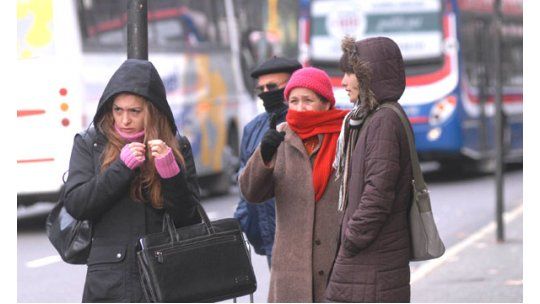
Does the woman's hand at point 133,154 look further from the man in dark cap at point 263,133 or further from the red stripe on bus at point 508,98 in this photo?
the red stripe on bus at point 508,98

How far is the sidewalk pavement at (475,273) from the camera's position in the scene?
9.81 meters

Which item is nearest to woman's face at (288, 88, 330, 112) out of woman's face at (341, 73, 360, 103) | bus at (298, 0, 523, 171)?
woman's face at (341, 73, 360, 103)

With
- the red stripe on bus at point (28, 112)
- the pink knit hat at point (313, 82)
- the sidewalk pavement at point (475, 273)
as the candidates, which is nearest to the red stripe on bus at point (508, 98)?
the sidewalk pavement at point (475, 273)

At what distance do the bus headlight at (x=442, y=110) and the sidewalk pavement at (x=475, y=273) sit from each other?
7973 millimetres

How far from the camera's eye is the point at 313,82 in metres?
5.67

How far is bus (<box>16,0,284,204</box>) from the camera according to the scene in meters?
15.1

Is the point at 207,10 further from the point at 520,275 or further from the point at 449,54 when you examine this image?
the point at 520,275

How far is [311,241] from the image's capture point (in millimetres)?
5504

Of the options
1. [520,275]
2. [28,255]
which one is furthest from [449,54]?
[520,275]

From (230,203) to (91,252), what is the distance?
46.7 feet

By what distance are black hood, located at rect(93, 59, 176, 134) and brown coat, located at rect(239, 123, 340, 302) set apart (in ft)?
1.91

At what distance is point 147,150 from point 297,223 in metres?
0.78

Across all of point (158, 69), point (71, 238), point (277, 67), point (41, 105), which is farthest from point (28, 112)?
point (71, 238)

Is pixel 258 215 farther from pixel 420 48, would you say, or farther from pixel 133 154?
pixel 420 48
